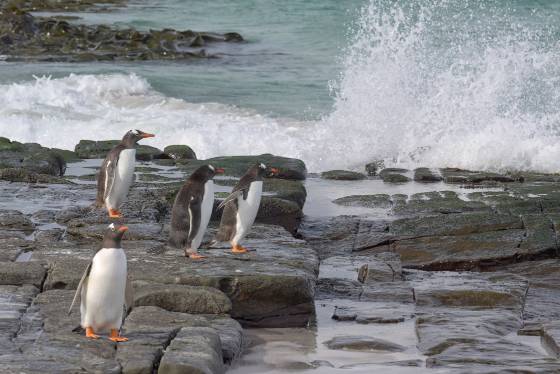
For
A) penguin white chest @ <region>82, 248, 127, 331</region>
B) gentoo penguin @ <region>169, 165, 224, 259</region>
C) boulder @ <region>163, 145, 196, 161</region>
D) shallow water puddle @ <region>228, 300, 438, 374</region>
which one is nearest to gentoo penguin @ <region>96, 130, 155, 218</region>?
gentoo penguin @ <region>169, 165, 224, 259</region>

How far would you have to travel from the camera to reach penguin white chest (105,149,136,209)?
33.5ft

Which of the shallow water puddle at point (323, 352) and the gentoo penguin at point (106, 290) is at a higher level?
the gentoo penguin at point (106, 290)

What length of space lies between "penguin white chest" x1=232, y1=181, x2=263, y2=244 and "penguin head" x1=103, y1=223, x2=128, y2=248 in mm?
2276

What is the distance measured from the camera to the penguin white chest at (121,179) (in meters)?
10.2

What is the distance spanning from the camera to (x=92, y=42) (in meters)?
32.2

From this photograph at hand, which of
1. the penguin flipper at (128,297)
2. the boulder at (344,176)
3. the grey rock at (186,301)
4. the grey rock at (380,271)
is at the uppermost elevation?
Answer: the penguin flipper at (128,297)

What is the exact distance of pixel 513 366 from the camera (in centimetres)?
698

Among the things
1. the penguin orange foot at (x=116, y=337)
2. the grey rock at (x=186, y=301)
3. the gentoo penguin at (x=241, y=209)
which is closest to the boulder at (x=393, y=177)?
the gentoo penguin at (x=241, y=209)

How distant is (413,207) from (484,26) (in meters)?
21.2

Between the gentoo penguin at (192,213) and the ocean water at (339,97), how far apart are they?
7595mm

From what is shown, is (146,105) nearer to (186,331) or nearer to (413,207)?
(413,207)

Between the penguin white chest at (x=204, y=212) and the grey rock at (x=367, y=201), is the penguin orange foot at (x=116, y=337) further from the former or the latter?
the grey rock at (x=367, y=201)

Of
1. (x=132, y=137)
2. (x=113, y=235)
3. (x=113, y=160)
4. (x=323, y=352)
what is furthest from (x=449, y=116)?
(x=113, y=235)

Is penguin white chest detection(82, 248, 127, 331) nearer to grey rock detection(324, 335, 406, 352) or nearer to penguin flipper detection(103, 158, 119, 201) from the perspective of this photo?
grey rock detection(324, 335, 406, 352)
